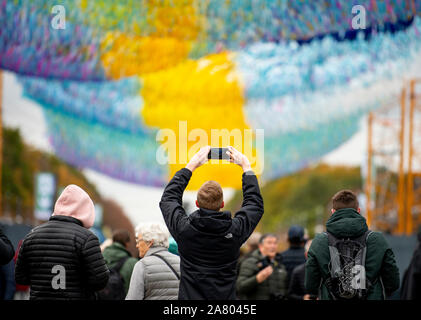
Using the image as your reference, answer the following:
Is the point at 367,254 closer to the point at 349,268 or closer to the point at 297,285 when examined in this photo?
the point at 349,268

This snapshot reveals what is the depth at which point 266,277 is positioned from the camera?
6.45 m

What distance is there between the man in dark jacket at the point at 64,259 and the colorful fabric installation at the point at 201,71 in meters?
7.05

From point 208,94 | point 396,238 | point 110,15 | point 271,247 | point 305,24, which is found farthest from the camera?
point 208,94

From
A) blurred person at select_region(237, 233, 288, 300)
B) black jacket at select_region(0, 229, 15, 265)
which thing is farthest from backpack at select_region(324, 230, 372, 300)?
black jacket at select_region(0, 229, 15, 265)

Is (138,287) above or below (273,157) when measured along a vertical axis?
below

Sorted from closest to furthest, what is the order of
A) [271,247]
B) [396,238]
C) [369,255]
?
[369,255] → [271,247] → [396,238]

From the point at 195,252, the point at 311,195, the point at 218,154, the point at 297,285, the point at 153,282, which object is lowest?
the point at 297,285

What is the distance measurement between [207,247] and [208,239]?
5 centimetres

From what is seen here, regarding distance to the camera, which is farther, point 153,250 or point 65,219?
point 153,250

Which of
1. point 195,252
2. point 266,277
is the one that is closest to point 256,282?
point 266,277
